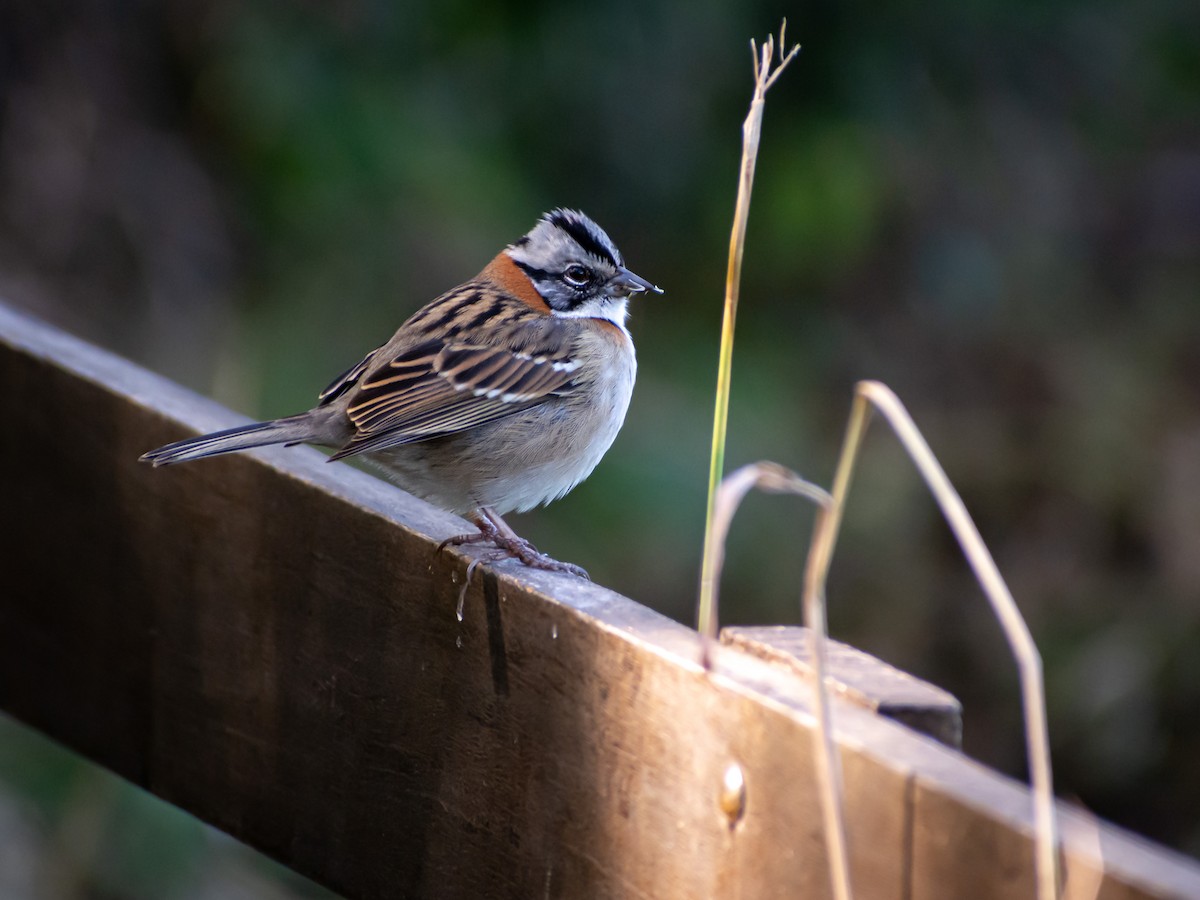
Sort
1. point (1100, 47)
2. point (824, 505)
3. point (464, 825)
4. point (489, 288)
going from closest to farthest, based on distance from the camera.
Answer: point (824, 505) → point (464, 825) → point (489, 288) → point (1100, 47)

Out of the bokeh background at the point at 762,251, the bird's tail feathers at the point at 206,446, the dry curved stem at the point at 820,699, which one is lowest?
the bokeh background at the point at 762,251

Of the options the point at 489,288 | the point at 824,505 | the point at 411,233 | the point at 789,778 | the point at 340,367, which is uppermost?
the point at 824,505

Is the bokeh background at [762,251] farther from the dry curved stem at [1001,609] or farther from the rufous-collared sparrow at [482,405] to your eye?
the dry curved stem at [1001,609]

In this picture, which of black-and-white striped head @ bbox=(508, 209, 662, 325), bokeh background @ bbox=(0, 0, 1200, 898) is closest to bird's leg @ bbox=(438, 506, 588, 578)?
black-and-white striped head @ bbox=(508, 209, 662, 325)

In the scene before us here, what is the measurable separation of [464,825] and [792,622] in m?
3.68

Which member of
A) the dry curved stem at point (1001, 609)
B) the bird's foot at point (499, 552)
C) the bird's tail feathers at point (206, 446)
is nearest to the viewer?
the dry curved stem at point (1001, 609)

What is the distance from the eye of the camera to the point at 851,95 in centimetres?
505

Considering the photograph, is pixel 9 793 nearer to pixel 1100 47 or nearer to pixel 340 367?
pixel 340 367

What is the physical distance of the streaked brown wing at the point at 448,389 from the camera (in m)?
3.08

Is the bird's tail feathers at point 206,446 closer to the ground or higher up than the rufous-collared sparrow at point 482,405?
higher up

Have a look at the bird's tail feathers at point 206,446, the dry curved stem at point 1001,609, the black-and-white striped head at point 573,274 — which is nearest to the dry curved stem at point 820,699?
the dry curved stem at point 1001,609

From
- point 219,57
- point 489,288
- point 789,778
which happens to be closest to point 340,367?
point 219,57

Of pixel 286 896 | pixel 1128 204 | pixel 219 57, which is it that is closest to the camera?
pixel 286 896

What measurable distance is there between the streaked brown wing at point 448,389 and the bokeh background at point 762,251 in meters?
1.57
